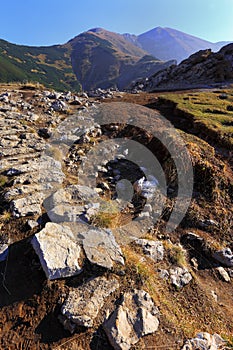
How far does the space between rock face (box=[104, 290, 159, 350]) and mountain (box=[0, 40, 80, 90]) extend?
102081 millimetres

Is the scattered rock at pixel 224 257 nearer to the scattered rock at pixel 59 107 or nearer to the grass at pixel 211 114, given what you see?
the grass at pixel 211 114

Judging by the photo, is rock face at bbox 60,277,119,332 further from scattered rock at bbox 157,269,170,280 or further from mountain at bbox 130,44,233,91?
mountain at bbox 130,44,233,91

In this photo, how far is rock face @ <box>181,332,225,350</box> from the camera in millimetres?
4117

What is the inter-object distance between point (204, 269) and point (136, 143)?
633 centimetres

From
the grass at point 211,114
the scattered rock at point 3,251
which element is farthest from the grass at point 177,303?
the grass at point 211,114

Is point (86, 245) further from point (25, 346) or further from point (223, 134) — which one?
point (223, 134)

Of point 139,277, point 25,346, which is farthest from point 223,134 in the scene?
point 25,346

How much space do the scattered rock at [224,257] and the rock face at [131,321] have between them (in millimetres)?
3174

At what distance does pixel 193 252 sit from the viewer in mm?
6977

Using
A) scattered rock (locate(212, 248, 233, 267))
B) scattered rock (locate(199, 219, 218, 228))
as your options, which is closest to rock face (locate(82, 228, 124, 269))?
scattered rock (locate(212, 248, 233, 267))

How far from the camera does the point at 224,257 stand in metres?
6.82

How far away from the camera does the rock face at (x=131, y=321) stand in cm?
396

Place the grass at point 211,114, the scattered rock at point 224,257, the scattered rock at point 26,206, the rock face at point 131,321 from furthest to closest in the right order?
the grass at point 211,114 < the scattered rock at point 224,257 < the scattered rock at point 26,206 < the rock face at point 131,321

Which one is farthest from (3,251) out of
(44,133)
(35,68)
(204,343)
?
(35,68)
